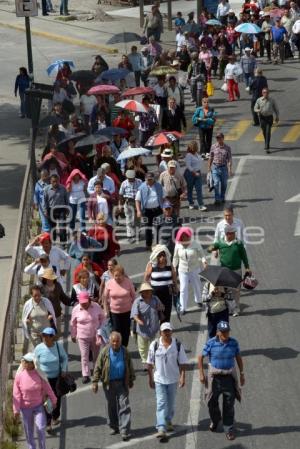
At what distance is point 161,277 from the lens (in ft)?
62.3

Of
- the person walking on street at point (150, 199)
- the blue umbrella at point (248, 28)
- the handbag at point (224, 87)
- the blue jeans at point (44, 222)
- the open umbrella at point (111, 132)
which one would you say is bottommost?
the blue jeans at point (44, 222)

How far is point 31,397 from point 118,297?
9.57 ft

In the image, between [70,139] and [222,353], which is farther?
[70,139]

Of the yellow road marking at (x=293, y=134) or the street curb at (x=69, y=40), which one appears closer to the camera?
the yellow road marking at (x=293, y=134)

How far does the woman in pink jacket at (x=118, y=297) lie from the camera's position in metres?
18.4

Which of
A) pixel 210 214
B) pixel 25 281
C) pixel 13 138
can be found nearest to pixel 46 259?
pixel 25 281

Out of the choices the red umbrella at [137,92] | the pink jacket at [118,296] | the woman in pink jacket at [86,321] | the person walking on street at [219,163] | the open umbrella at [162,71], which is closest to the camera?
the woman in pink jacket at [86,321]

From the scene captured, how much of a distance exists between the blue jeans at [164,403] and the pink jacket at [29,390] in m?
1.37

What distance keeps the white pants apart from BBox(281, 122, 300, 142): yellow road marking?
12493 millimetres

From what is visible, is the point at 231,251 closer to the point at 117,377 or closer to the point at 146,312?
the point at 146,312

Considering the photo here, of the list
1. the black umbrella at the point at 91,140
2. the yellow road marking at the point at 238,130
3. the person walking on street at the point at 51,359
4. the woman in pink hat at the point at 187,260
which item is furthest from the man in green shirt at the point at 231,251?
the yellow road marking at the point at 238,130

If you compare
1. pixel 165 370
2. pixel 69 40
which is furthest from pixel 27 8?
pixel 69 40

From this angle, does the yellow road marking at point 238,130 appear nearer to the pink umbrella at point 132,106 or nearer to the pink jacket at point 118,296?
the pink umbrella at point 132,106

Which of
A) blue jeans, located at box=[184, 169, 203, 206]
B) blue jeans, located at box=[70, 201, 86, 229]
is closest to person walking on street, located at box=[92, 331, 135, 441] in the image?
blue jeans, located at box=[70, 201, 86, 229]
